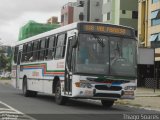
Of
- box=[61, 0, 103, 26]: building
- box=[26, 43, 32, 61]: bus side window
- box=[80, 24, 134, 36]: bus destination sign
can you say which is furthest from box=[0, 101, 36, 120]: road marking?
box=[61, 0, 103, 26]: building

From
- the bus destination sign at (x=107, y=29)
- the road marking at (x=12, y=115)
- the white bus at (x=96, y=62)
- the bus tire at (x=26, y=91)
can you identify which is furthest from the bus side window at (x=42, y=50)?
the road marking at (x=12, y=115)

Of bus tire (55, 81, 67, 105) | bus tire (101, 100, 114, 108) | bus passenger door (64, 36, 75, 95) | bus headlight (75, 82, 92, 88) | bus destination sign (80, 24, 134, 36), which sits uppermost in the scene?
bus destination sign (80, 24, 134, 36)

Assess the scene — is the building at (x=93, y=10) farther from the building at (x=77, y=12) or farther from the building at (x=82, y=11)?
the building at (x=77, y=12)

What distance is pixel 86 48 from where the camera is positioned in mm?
19891

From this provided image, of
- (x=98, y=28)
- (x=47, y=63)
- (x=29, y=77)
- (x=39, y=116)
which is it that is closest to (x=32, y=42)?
(x=29, y=77)

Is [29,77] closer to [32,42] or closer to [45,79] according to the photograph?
[32,42]

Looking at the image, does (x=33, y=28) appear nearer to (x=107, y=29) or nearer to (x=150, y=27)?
(x=150, y=27)

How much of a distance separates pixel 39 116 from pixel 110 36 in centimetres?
585

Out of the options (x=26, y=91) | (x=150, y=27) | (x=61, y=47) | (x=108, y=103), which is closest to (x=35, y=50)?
(x=26, y=91)

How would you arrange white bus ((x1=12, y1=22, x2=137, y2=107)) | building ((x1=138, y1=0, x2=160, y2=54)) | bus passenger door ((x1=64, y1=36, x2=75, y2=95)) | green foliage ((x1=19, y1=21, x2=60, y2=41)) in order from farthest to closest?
green foliage ((x1=19, y1=21, x2=60, y2=41)) < building ((x1=138, y1=0, x2=160, y2=54)) < bus passenger door ((x1=64, y1=36, x2=75, y2=95)) < white bus ((x1=12, y1=22, x2=137, y2=107))

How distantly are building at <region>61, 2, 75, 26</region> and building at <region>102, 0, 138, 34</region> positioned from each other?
1086 inches

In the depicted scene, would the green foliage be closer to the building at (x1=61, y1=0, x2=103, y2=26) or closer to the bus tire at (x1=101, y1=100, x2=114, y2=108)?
the building at (x1=61, y1=0, x2=103, y2=26)

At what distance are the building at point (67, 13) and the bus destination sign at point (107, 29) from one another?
82810 millimetres

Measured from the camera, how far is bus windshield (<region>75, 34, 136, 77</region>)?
64.7 feet
